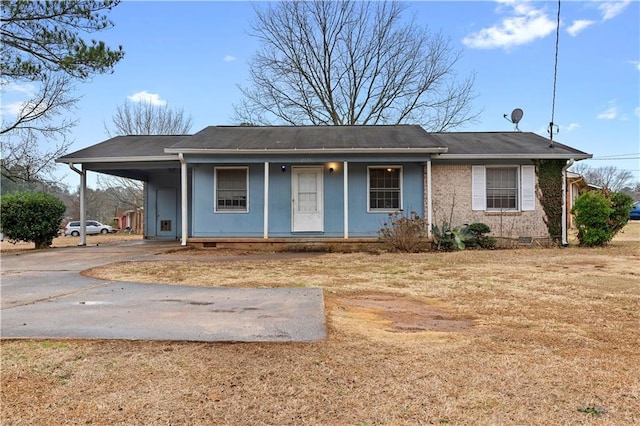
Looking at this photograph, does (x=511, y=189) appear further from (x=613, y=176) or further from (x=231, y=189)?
(x=613, y=176)

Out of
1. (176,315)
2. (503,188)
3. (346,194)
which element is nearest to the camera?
(176,315)

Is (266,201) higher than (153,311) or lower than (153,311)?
higher

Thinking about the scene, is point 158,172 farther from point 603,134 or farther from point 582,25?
point 603,134

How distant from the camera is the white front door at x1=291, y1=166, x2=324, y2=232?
40.7 ft

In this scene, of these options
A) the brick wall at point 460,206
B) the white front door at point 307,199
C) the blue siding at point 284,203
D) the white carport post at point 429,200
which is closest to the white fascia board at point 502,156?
the brick wall at point 460,206

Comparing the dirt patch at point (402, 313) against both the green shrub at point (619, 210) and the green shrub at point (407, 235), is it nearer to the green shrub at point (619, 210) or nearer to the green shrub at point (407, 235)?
the green shrub at point (407, 235)

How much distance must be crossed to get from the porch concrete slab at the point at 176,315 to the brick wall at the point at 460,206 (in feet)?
25.1

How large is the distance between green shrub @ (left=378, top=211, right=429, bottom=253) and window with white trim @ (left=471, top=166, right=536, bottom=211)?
2.12 metres

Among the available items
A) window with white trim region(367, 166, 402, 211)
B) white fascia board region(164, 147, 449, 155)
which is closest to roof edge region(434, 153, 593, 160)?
white fascia board region(164, 147, 449, 155)

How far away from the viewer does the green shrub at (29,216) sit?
12.8m

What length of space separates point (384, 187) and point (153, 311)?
29.0 ft

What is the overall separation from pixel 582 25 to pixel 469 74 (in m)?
9.27

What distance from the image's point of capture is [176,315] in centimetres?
452

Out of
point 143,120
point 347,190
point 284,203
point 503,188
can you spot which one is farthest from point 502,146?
point 143,120
